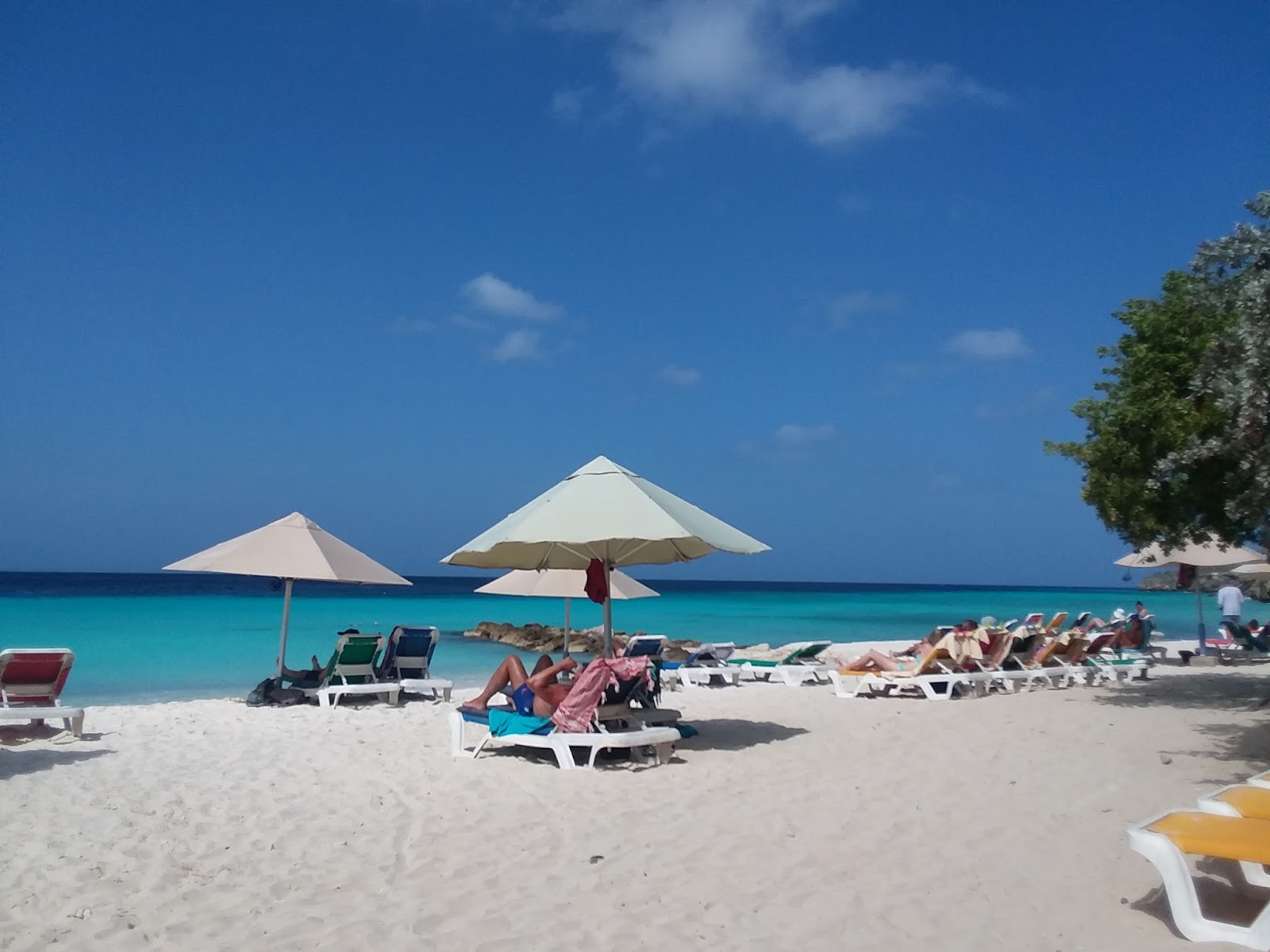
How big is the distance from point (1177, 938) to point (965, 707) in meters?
6.70

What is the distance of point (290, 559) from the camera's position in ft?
33.1

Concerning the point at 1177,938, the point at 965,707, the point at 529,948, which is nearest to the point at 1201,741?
the point at 965,707

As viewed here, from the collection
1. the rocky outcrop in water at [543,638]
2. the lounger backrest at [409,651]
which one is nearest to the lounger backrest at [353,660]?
the lounger backrest at [409,651]

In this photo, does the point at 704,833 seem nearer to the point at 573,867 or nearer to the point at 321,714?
the point at 573,867

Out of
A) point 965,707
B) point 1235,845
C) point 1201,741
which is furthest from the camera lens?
point 965,707

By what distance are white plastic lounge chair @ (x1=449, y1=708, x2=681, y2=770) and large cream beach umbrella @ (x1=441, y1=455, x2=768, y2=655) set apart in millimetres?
842

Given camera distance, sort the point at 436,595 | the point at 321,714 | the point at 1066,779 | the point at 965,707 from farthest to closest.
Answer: the point at 436,595 < the point at 965,707 < the point at 321,714 < the point at 1066,779

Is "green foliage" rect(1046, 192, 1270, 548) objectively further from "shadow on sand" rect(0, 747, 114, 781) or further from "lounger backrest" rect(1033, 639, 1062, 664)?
"shadow on sand" rect(0, 747, 114, 781)

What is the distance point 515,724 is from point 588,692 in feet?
1.93

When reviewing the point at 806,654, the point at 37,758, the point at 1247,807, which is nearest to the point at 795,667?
the point at 806,654

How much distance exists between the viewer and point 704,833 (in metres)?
4.75

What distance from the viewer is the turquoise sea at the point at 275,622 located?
16.2m

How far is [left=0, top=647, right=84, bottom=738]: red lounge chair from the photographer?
23.6ft

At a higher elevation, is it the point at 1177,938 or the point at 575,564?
the point at 575,564
